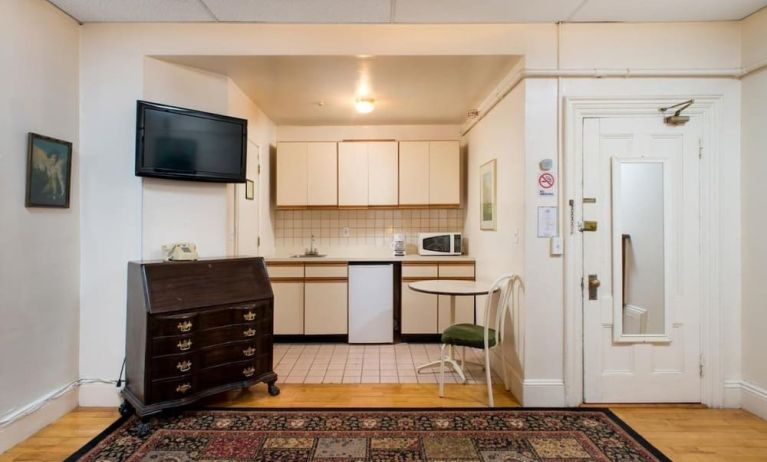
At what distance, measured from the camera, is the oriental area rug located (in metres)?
1.94

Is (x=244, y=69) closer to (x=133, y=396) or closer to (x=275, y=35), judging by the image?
(x=275, y=35)

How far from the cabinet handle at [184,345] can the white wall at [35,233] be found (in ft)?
2.80

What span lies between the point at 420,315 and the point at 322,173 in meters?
2.00

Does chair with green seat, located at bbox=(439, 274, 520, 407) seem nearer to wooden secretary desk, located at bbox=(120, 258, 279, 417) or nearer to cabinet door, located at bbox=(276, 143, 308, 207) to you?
wooden secretary desk, located at bbox=(120, 258, 279, 417)

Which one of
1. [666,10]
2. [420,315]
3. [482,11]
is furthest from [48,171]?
[666,10]

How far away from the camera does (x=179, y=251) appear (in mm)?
2459

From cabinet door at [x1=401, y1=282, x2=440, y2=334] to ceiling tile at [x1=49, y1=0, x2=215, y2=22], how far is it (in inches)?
120

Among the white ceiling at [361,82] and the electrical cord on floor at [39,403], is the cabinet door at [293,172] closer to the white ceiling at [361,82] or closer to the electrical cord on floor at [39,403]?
the white ceiling at [361,82]

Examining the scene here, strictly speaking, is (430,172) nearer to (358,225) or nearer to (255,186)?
(358,225)

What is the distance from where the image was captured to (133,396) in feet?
7.45

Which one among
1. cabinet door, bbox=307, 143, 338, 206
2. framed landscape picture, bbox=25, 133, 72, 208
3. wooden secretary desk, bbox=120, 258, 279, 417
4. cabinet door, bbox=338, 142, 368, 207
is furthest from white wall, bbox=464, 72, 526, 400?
framed landscape picture, bbox=25, 133, 72, 208

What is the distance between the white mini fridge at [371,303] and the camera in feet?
12.8

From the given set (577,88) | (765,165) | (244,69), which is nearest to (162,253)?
(244,69)

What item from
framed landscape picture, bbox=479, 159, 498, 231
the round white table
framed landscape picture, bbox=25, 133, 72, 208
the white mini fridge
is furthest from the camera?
the white mini fridge
